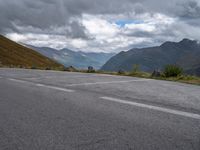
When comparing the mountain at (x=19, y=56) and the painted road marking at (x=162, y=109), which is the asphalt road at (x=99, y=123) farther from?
the mountain at (x=19, y=56)

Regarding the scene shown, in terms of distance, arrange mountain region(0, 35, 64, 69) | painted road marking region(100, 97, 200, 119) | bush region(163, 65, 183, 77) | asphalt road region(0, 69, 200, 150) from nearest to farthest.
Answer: asphalt road region(0, 69, 200, 150), painted road marking region(100, 97, 200, 119), bush region(163, 65, 183, 77), mountain region(0, 35, 64, 69)

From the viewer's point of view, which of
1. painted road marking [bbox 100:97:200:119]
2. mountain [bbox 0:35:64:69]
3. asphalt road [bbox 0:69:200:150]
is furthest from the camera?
mountain [bbox 0:35:64:69]

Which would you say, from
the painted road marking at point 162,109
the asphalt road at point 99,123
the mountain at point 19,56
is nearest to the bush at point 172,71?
the asphalt road at point 99,123

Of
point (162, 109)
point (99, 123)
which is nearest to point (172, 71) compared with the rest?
point (162, 109)

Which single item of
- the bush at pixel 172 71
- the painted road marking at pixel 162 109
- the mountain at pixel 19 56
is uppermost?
the mountain at pixel 19 56

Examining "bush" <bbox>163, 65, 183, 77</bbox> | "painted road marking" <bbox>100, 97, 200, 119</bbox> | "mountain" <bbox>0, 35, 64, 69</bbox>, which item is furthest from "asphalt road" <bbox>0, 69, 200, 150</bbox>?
"mountain" <bbox>0, 35, 64, 69</bbox>

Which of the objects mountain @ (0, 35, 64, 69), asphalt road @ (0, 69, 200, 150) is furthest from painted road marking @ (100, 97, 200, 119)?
mountain @ (0, 35, 64, 69)

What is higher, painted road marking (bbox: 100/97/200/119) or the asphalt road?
painted road marking (bbox: 100/97/200/119)

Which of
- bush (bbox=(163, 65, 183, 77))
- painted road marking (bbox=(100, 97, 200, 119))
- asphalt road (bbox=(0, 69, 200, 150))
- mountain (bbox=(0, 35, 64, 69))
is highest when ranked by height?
mountain (bbox=(0, 35, 64, 69))

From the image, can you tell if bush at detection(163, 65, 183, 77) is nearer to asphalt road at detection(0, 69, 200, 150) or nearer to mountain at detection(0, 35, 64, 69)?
asphalt road at detection(0, 69, 200, 150)

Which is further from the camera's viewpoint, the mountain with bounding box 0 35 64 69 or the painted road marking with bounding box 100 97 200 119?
the mountain with bounding box 0 35 64 69

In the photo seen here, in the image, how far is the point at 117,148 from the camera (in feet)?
12.4

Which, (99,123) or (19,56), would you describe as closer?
(99,123)

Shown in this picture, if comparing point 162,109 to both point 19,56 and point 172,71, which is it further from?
point 19,56
